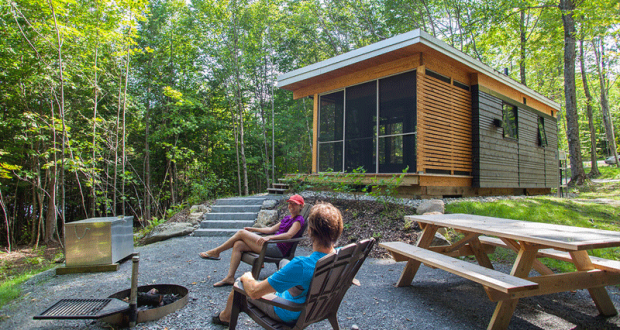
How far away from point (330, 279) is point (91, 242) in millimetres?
3479

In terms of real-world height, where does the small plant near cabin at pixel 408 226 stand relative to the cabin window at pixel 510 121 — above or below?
below

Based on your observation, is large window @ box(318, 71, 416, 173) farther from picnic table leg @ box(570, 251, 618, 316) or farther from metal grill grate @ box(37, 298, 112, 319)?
metal grill grate @ box(37, 298, 112, 319)

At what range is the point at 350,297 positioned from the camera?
9.65 ft

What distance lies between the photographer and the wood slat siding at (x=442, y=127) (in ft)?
21.2

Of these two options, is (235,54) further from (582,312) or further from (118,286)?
(582,312)

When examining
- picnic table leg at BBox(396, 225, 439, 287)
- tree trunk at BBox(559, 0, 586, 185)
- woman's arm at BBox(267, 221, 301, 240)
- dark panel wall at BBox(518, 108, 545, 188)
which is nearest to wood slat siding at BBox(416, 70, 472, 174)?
dark panel wall at BBox(518, 108, 545, 188)

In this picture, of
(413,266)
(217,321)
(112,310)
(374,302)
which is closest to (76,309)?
(112,310)

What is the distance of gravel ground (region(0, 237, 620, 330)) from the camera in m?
2.38

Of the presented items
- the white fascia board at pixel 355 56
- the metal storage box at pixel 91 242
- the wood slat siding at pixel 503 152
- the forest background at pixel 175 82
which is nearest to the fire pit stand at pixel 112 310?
the metal storage box at pixel 91 242

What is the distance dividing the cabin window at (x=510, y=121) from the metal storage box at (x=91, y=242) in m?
8.81

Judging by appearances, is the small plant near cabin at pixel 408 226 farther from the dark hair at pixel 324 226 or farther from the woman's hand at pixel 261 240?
the dark hair at pixel 324 226

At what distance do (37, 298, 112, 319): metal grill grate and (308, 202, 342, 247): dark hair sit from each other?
5.42ft

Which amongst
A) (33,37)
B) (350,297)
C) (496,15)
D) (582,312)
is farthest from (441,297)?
(496,15)

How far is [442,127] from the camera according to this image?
6.91 metres
